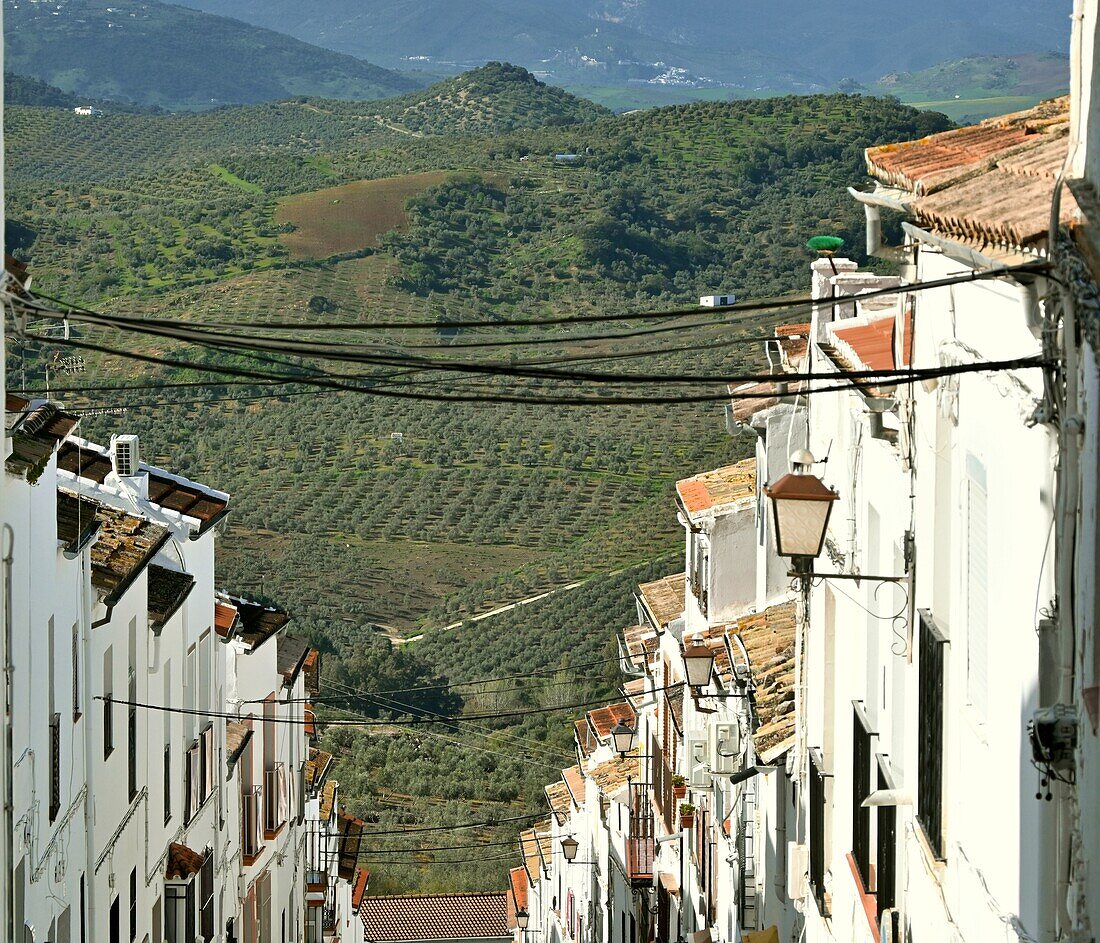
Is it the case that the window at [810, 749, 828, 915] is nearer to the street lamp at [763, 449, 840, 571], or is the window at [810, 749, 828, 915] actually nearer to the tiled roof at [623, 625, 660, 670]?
the street lamp at [763, 449, 840, 571]

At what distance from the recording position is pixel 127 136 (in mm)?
106250

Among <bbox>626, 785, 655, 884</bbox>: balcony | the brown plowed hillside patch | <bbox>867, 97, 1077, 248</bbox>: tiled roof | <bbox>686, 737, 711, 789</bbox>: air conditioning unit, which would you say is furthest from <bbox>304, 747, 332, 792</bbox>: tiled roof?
the brown plowed hillside patch

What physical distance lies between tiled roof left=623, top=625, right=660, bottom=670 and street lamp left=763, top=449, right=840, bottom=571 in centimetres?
1465

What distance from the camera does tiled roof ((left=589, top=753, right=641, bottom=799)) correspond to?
1097 inches

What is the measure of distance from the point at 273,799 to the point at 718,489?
9.05m

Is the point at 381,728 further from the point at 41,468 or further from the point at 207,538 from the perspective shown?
the point at 41,468

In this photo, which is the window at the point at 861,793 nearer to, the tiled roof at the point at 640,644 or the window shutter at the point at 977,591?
the window shutter at the point at 977,591

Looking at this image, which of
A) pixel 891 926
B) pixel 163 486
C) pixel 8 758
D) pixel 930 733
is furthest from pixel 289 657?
pixel 930 733

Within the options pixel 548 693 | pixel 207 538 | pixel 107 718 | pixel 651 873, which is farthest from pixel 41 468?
pixel 548 693

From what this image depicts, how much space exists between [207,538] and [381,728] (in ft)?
125

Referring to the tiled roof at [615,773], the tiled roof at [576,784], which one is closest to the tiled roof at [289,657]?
the tiled roof at [615,773]

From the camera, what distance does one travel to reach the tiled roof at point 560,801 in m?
40.0

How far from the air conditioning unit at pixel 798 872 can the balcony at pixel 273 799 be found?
39.7 feet

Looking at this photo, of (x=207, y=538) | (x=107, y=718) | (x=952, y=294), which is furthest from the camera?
(x=207, y=538)
